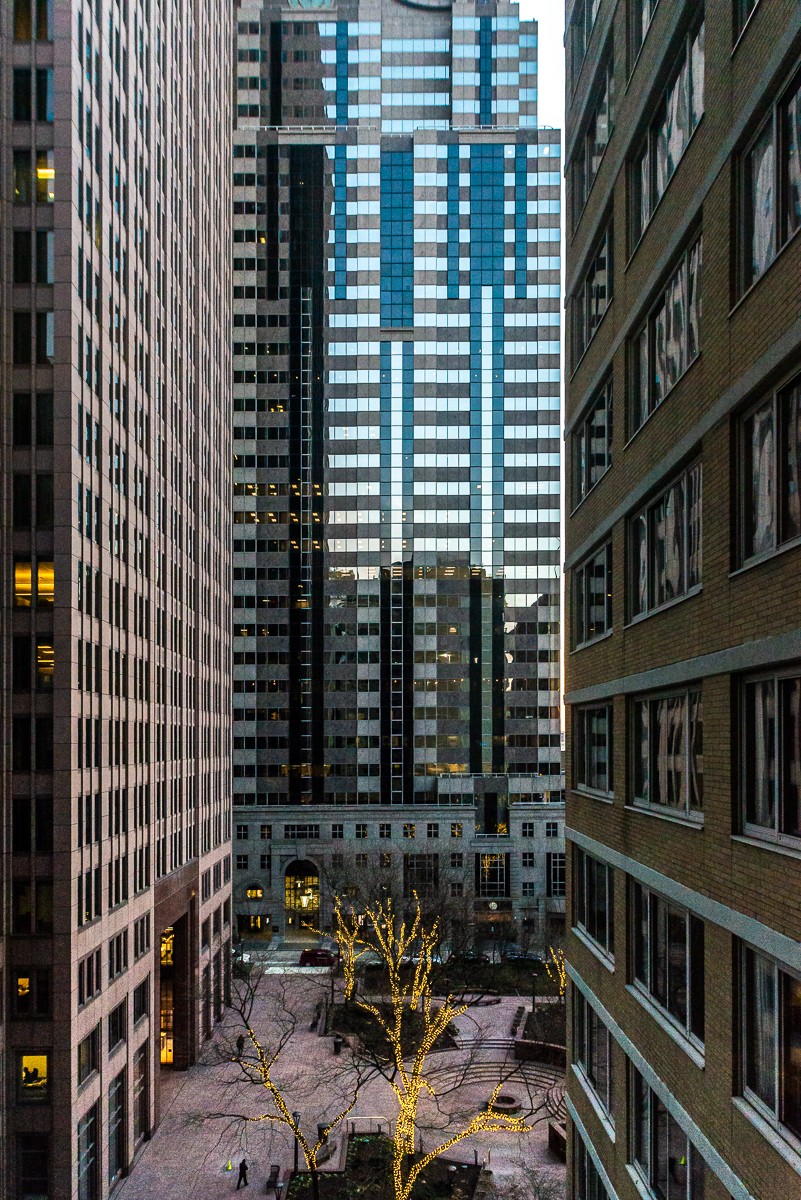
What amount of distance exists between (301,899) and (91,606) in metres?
54.7

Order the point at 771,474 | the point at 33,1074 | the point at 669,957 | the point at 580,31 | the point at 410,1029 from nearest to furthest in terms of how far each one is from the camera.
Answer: the point at 771,474, the point at 669,957, the point at 580,31, the point at 33,1074, the point at 410,1029

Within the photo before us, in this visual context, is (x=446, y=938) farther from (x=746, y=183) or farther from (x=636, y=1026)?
(x=746, y=183)

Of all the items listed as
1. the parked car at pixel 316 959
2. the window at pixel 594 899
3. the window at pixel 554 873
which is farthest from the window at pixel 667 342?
the window at pixel 554 873

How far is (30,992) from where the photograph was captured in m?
34.8

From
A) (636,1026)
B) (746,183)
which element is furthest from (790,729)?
(636,1026)

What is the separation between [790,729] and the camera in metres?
9.59

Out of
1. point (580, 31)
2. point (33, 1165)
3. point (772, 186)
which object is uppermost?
point (580, 31)

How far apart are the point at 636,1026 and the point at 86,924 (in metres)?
28.2

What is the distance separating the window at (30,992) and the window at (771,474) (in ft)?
110

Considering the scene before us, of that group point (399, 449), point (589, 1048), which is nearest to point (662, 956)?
point (589, 1048)

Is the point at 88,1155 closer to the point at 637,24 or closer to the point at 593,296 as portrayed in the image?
the point at 593,296

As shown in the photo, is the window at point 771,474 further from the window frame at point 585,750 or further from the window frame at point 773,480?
the window frame at point 585,750

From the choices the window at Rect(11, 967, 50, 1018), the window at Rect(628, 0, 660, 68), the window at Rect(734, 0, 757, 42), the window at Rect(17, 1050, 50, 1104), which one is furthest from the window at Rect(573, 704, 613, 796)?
the window at Rect(17, 1050, 50, 1104)

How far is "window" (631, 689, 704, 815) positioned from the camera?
42.0 ft
